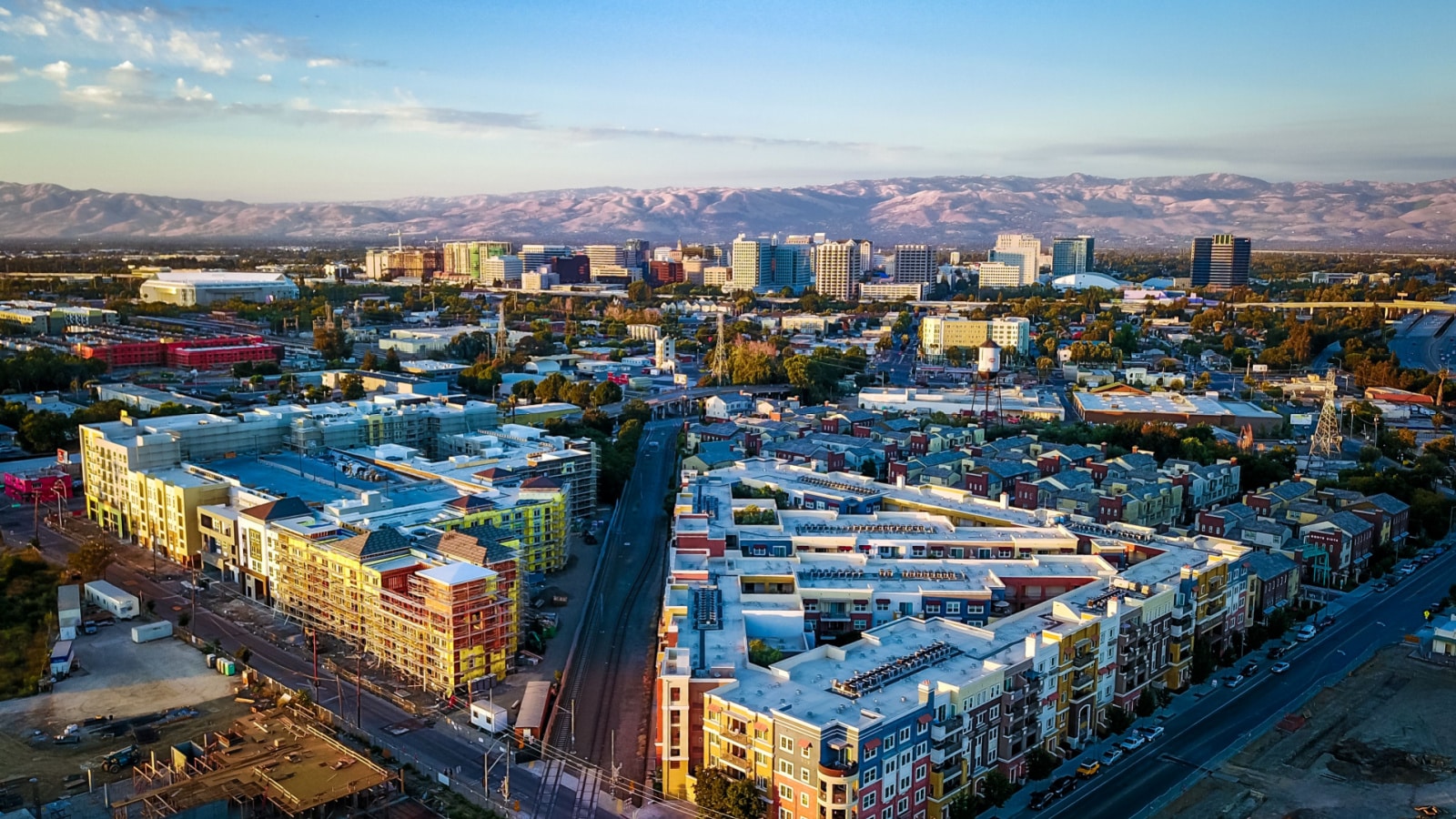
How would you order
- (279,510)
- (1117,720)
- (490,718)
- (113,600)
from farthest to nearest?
(279,510) → (113,600) → (1117,720) → (490,718)

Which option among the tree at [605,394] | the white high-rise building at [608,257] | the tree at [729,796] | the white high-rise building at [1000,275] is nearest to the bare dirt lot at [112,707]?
the tree at [729,796]

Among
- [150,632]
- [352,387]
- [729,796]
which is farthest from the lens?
[352,387]

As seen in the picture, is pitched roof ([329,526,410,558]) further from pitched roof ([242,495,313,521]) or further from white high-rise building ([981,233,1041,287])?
white high-rise building ([981,233,1041,287])

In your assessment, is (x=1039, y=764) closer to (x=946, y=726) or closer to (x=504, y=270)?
(x=946, y=726)

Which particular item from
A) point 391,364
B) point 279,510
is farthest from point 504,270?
point 279,510

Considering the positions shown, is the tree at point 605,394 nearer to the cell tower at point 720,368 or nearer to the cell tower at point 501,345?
the cell tower at point 720,368

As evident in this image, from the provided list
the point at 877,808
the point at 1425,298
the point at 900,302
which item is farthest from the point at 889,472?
the point at 1425,298

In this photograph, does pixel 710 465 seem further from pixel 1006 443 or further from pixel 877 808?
pixel 877 808
